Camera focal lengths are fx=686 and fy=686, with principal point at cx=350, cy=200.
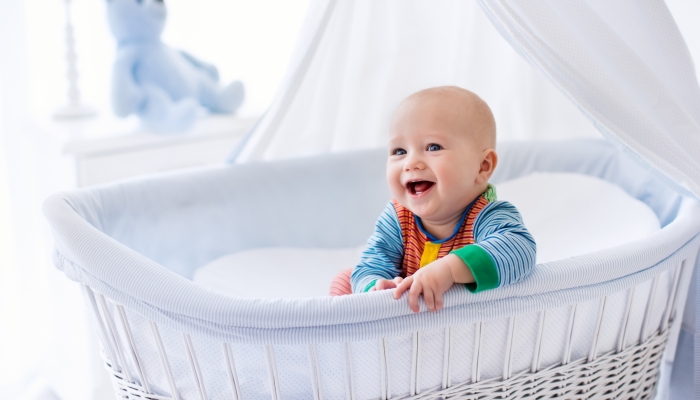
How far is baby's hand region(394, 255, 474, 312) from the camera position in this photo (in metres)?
0.95

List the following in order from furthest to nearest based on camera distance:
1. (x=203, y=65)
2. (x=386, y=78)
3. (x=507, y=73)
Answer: (x=203, y=65) → (x=507, y=73) → (x=386, y=78)

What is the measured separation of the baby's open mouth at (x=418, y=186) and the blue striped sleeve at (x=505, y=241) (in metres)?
0.10

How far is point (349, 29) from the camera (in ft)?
5.62

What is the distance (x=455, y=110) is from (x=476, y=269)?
311 mm

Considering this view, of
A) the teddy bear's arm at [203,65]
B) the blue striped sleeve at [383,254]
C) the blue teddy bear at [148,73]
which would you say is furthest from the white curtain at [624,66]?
the teddy bear's arm at [203,65]

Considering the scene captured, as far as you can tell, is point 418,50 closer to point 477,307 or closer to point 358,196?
point 358,196

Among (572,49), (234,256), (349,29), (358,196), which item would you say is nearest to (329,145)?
(358,196)

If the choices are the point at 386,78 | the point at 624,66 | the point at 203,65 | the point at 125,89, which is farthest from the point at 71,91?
the point at 624,66

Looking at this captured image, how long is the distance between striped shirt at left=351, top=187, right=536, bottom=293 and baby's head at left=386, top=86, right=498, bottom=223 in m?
0.06

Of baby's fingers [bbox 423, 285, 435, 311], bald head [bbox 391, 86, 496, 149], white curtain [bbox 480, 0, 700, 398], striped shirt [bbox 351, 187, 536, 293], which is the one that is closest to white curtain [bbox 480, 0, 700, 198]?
white curtain [bbox 480, 0, 700, 398]

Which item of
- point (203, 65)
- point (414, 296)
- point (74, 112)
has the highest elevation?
point (203, 65)

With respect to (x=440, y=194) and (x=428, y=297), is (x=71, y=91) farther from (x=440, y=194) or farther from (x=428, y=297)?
(x=428, y=297)

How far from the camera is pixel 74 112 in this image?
1882 millimetres

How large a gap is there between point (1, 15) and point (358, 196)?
100cm
